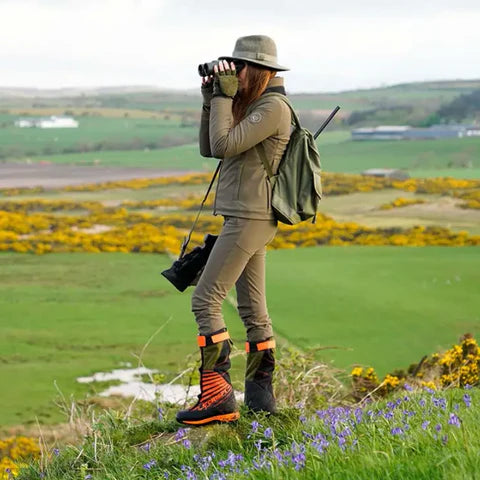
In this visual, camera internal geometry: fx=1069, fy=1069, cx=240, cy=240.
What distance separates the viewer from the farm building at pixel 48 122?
46.8 metres

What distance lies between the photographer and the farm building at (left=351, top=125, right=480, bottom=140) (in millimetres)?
38156

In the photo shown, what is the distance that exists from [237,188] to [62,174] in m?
31.1

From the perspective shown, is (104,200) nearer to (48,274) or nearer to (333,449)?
(48,274)

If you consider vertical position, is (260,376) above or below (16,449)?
above

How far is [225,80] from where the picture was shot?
228 inches

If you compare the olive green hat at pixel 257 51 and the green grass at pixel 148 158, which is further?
the green grass at pixel 148 158

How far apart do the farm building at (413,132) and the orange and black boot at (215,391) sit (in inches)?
1299

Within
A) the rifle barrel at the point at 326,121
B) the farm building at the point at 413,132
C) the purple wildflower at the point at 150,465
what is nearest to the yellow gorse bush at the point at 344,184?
the farm building at the point at 413,132

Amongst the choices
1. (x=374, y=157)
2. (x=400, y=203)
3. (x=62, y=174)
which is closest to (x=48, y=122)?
(x=62, y=174)

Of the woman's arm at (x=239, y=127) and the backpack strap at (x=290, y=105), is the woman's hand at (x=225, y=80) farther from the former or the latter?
the backpack strap at (x=290, y=105)

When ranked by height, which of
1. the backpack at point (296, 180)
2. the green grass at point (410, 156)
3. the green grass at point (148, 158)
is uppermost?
the backpack at point (296, 180)

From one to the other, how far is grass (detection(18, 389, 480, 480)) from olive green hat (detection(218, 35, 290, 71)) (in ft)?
6.46

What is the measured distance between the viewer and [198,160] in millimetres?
40719

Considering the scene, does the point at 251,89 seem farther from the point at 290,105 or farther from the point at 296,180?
the point at 296,180
